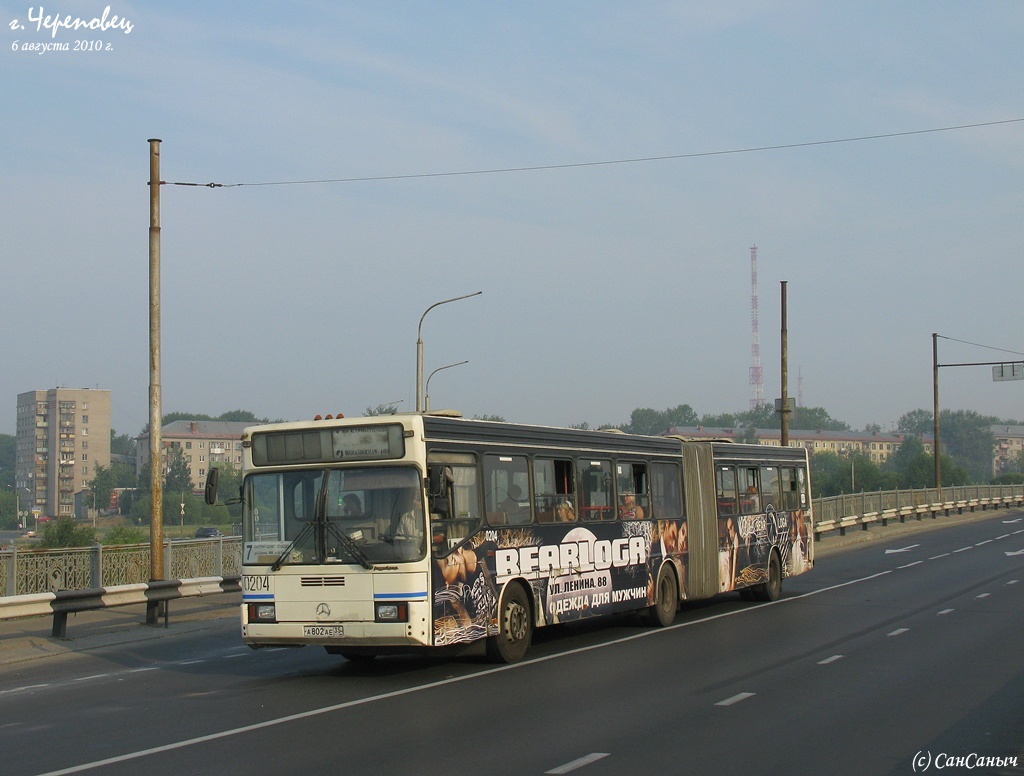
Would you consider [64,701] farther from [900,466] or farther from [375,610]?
[900,466]

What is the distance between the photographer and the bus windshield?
1209 cm

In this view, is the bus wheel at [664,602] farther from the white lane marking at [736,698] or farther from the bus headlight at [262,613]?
the bus headlight at [262,613]

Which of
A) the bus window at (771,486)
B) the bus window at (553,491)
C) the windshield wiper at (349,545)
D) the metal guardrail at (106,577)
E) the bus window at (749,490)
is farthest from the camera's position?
the bus window at (771,486)

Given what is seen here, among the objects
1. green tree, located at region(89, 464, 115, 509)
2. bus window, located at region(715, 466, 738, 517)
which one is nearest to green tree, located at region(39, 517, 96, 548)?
bus window, located at region(715, 466, 738, 517)

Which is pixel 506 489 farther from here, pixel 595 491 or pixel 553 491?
pixel 595 491

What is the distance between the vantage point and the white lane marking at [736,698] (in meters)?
10.5

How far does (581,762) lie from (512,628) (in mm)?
5525

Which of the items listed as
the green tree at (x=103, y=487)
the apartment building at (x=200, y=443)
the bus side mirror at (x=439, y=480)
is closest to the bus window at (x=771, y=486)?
the bus side mirror at (x=439, y=480)

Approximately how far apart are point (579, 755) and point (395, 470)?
454 cm

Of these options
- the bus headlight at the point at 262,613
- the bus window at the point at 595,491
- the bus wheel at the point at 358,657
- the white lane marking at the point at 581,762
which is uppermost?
the bus window at the point at 595,491

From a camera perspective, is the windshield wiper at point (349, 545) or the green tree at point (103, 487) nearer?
the windshield wiper at point (349, 545)

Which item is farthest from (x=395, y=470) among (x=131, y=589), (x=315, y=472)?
(x=131, y=589)

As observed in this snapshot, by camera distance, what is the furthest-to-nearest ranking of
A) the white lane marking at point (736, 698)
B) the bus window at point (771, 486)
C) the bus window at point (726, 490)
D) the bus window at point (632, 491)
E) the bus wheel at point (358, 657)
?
the bus window at point (771, 486), the bus window at point (726, 490), the bus window at point (632, 491), the bus wheel at point (358, 657), the white lane marking at point (736, 698)

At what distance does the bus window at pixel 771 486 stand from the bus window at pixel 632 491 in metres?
4.91
